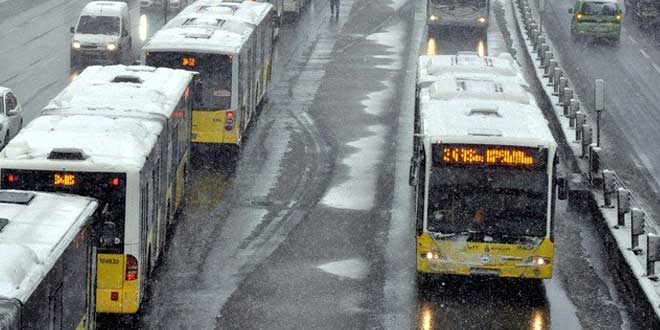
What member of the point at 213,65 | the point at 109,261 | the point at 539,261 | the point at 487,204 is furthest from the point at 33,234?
the point at 213,65

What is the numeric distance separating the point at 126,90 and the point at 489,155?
6.94 m

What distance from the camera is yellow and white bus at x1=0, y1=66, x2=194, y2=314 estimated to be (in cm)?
2111

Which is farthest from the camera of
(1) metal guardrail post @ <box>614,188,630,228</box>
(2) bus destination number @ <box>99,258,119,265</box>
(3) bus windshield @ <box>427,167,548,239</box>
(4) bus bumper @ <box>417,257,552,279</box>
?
(1) metal guardrail post @ <box>614,188,630,228</box>

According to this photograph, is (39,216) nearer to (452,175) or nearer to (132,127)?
(132,127)

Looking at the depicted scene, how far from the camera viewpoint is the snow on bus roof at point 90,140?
21297mm

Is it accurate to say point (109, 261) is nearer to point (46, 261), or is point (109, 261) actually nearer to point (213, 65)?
point (46, 261)

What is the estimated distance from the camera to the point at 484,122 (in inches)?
993

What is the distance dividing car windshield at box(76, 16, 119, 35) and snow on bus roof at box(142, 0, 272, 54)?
8.35m

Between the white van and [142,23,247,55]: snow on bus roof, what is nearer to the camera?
[142,23,247,55]: snow on bus roof

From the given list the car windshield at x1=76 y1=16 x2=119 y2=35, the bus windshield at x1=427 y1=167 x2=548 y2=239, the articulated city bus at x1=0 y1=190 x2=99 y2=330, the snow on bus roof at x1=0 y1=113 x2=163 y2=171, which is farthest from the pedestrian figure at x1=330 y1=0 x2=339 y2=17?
the articulated city bus at x1=0 y1=190 x2=99 y2=330

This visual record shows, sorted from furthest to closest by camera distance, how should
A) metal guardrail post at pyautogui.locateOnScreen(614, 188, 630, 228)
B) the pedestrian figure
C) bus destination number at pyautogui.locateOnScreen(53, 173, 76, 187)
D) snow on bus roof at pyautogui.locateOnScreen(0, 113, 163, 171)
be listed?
the pedestrian figure → metal guardrail post at pyautogui.locateOnScreen(614, 188, 630, 228) → snow on bus roof at pyautogui.locateOnScreen(0, 113, 163, 171) → bus destination number at pyautogui.locateOnScreen(53, 173, 76, 187)

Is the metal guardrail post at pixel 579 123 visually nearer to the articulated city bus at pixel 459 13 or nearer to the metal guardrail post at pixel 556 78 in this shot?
the metal guardrail post at pixel 556 78

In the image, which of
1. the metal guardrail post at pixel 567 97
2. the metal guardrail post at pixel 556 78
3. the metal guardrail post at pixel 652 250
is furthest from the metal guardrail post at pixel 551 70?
the metal guardrail post at pixel 652 250

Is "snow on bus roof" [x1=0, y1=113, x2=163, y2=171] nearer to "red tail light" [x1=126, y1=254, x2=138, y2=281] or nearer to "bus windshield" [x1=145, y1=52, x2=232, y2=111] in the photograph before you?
"red tail light" [x1=126, y1=254, x2=138, y2=281]
